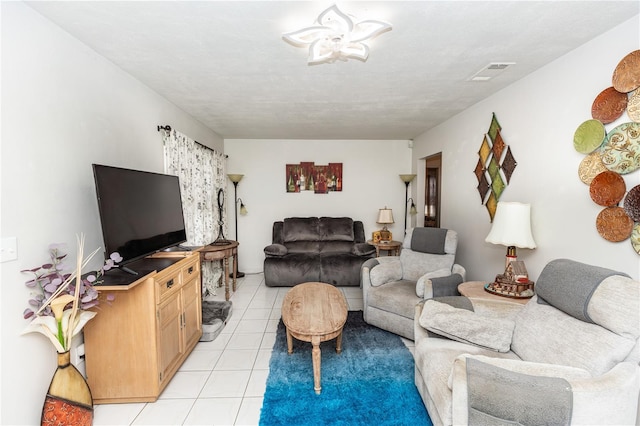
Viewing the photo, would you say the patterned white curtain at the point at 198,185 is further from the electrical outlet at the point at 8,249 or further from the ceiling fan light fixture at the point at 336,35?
the ceiling fan light fixture at the point at 336,35

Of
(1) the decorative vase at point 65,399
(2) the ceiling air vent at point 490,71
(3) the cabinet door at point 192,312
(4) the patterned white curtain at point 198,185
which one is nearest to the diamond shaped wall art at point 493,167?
(2) the ceiling air vent at point 490,71

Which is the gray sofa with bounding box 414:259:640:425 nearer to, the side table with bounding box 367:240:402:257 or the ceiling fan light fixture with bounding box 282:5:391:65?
the ceiling fan light fixture with bounding box 282:5:391:65

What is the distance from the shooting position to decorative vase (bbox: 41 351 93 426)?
156cm

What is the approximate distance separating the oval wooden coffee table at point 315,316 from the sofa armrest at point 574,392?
98 centimetres

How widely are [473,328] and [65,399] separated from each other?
2369mm

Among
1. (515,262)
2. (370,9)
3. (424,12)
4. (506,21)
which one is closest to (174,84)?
(370,9)

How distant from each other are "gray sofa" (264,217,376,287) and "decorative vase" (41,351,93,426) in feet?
8.91

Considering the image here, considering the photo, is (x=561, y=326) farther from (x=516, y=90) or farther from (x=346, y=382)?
(x=516, y=90)

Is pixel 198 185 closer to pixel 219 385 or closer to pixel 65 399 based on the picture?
pixel 219 385

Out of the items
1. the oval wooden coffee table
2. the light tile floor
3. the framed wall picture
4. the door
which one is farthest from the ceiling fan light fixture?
the door

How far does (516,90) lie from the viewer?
2.56 m

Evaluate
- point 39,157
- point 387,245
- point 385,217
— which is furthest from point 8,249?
point 385,217

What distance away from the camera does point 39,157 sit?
1600 mm

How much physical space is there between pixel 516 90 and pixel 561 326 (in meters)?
A: 1.99
